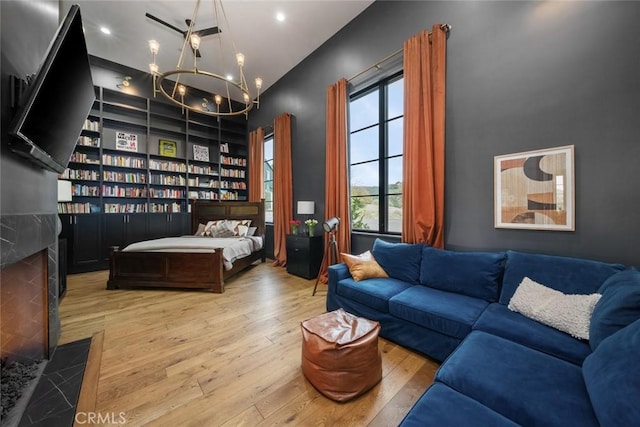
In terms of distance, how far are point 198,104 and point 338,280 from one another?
5.32 m

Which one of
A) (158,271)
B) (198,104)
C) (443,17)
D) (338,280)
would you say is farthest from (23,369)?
(198,104)

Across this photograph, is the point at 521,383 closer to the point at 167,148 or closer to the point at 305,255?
the point at 305,255

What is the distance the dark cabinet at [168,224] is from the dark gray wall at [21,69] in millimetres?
3316

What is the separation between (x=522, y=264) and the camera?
6.14 ft

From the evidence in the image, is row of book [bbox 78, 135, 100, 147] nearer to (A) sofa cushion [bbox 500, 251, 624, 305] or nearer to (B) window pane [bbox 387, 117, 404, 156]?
(B) window pane [bbox 387, 117, 404, 156]

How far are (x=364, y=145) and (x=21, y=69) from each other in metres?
3.28

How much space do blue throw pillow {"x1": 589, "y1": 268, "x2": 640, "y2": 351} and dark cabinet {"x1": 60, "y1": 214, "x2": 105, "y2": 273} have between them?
6.20 meters

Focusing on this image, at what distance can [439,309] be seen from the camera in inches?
70.4

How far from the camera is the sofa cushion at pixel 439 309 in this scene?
167cm

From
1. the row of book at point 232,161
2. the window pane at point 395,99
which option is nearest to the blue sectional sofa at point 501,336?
the window pane at point 395,99

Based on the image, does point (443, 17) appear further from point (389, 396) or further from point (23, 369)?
point (23, 369)

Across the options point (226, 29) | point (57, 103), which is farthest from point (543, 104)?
point (226, 29)

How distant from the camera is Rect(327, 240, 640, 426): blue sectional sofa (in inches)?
34.4

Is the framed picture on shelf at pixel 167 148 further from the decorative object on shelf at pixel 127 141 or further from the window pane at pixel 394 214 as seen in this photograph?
the window pane at pixel 394 214
